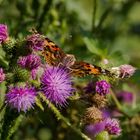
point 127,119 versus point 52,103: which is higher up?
point 127,119

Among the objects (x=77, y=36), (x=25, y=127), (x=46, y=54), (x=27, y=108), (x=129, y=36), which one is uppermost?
(x=129, y=36)

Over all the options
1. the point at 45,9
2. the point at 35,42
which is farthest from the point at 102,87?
the point at 45,9

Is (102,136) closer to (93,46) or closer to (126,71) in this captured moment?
(126,71)

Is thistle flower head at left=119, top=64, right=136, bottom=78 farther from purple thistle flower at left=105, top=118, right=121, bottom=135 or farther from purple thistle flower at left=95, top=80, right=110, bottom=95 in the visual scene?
purple thistle flower at left=105, top=118, right=121, bottom=135

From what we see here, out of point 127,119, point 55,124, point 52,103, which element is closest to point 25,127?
point 55,124

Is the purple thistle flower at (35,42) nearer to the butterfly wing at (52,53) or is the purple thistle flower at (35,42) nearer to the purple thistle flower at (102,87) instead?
the butterfly wing at (52,53)

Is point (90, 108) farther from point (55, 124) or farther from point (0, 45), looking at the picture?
point (55, 124)

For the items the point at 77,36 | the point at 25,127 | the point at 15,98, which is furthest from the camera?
the point at 77,36
